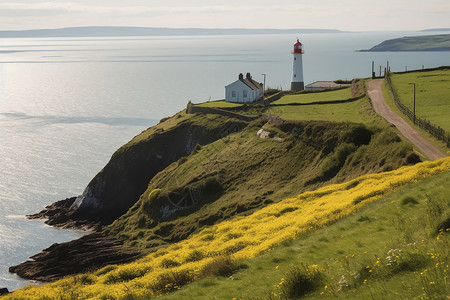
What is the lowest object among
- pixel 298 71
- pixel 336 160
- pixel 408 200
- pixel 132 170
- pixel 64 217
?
pixel 64 217

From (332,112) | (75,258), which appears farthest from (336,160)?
(75,258)

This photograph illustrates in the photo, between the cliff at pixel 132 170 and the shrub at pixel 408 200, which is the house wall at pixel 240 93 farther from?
the shrub at pixel 408 200

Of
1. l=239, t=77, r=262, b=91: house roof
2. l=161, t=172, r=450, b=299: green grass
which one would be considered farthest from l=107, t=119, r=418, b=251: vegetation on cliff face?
l=239, t=77, r=262, b=91: house roof

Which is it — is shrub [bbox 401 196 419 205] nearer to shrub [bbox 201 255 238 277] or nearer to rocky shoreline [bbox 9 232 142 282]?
shrub [bbox 201 255 238 277]

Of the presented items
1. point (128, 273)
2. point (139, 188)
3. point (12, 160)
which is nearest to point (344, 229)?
point (128, 273)

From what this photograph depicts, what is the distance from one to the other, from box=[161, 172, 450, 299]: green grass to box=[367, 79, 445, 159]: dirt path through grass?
19516mm

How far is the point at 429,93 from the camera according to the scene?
80.4 m

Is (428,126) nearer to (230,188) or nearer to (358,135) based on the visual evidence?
(358,135)

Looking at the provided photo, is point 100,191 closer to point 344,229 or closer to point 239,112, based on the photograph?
point 239,112

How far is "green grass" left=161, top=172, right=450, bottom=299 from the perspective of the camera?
661 inches

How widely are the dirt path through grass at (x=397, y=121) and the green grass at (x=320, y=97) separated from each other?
14.2ft

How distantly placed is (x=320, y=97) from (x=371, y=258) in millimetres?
77377

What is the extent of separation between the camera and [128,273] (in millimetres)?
32750

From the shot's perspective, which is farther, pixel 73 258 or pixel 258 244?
pixel 73 258
